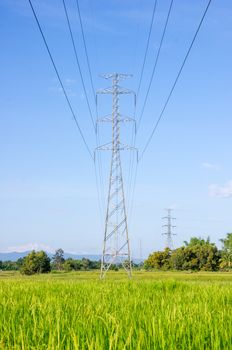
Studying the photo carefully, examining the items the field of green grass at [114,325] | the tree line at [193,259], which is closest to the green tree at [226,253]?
the tree line at [193,259]

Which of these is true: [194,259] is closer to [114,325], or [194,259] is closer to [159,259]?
[159,259]

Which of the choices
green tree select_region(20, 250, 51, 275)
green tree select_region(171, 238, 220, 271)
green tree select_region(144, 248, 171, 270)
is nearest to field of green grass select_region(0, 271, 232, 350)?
green tree select_region(171, 238, 220, 271)

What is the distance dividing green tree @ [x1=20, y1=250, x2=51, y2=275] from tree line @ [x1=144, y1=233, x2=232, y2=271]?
32282 mm

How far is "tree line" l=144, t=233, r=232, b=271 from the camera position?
141 meters

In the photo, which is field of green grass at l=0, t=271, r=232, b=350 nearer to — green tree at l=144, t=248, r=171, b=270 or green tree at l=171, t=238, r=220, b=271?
green tree at l=171, t=238, r=220, b=271

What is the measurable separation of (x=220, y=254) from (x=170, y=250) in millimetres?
15506

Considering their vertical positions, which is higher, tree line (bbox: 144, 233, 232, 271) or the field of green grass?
tree line (bbox: 144, 233, 232, 271)

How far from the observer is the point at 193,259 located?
466 feet

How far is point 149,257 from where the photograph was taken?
154 metres

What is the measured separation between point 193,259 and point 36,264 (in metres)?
45.0

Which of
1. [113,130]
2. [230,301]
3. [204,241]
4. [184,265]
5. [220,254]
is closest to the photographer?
[230,301]

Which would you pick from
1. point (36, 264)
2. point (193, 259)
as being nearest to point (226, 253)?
point (193, 259)

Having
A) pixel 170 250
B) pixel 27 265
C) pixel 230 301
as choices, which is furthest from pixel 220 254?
pixel 230 301

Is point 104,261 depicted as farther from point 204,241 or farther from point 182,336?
point 204,241
